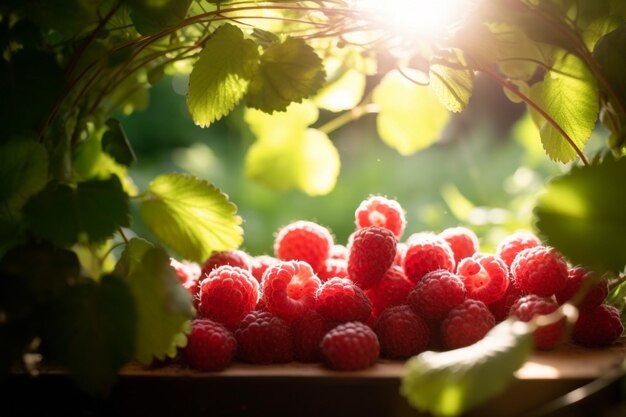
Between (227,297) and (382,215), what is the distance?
19cm

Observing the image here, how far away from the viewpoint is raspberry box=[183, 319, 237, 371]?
21.1 inches

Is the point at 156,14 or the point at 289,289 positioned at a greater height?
the point at 156,14

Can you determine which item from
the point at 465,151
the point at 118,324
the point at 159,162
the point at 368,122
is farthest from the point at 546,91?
the point at 159,162

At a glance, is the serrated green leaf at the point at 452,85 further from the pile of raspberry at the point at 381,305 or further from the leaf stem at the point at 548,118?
the pile of raspberry at the point at 381,305

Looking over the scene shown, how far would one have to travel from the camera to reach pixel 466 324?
562 millimetres

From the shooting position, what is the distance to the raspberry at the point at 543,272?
23.5 inches

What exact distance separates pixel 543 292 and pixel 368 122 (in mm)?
1317

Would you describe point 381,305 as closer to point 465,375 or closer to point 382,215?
point 382,215

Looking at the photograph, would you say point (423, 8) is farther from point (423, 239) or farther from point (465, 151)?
point (465, 151)

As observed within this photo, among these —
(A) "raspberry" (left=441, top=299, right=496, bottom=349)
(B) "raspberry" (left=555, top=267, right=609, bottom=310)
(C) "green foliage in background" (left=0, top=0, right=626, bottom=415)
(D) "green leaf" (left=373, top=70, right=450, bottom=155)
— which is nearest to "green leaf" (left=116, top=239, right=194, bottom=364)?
(C) "green foliage in background" (left=0, top=0, right=626, bottom=415)

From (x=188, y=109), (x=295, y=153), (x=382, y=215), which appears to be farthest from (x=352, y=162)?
(x=188, y=109)

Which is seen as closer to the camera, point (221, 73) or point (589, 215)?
point (589, 215)

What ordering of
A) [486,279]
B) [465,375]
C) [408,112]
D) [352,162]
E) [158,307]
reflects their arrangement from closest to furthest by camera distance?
[465,375] → [158,307] → [486,279] → [408,112] → [352,162]

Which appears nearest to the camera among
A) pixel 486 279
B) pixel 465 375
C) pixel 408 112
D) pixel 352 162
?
pixel 465 375
